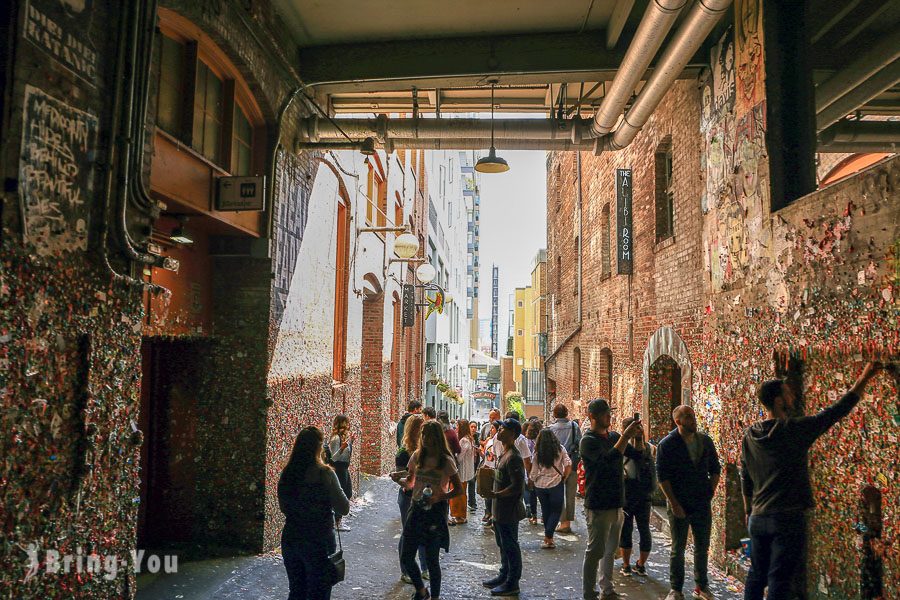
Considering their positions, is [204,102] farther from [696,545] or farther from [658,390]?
[658,390]

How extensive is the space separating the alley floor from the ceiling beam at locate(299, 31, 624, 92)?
569 centimetres

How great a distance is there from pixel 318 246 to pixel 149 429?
10.8 ft

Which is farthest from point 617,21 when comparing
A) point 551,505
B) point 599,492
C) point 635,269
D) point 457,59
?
point 551,505

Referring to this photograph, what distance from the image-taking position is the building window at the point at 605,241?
12.2 m

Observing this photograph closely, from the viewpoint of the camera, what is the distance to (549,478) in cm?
720

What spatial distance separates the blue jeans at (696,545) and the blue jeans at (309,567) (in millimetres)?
3036

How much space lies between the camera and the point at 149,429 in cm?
661

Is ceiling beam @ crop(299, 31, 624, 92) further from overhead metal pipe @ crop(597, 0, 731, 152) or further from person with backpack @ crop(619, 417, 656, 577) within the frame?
person with backpack @ crop(619, 417, 656, 577)

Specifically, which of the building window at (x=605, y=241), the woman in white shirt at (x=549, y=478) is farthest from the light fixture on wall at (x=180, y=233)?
the building window at (x=605, y=241)

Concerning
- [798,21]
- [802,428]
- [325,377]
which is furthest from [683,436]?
[325,377]

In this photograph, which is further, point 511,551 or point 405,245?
point 405,245

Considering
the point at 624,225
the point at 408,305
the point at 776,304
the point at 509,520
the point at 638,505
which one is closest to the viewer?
the point at 776,304

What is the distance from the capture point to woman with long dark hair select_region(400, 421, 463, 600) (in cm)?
518

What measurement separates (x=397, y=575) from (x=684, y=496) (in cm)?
297
